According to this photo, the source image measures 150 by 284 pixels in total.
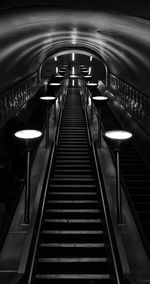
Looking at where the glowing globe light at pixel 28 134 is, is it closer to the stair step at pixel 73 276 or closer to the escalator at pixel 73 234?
the escalator at pixel 73 234

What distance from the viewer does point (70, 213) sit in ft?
19.4

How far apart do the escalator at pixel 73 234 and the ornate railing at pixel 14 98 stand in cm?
499

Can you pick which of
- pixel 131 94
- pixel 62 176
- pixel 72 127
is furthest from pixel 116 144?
pixel 131 94

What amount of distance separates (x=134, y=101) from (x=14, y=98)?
574cm

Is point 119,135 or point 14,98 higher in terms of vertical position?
point 119,135

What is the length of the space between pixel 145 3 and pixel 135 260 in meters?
3.56

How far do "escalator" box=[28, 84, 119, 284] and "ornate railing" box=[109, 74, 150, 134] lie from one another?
3579 millimetres

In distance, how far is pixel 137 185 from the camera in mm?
7316

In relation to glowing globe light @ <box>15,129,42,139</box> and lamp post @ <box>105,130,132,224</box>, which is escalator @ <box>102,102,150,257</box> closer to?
lamp post @ <box>105,130,132,224</box>

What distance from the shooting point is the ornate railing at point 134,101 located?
447 inches

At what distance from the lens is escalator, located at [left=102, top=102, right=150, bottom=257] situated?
5.28 m

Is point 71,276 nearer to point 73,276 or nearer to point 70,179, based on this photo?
point 73,276

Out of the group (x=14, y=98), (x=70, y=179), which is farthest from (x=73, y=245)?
(x=14, y=98)

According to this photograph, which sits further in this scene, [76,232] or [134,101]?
[134,101]
